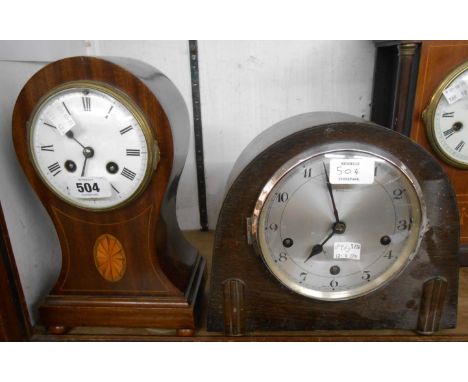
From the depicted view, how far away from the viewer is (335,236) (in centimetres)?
90

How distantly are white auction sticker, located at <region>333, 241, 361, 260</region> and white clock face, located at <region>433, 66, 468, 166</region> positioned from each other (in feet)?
1.71

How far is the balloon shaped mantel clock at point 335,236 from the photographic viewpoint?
32.6 inches

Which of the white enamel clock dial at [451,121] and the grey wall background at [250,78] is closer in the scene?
the white enamel clock dial at [451,121]

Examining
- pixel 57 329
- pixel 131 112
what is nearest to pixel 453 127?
pixel 131 112

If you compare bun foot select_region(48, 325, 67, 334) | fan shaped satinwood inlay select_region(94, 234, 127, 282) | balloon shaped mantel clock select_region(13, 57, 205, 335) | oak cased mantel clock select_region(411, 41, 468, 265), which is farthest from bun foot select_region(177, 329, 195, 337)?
oak cased mantel clock select_region(411, 41, 468, 265)

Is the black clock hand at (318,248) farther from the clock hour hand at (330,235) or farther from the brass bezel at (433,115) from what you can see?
the brass bezel at (433,115)

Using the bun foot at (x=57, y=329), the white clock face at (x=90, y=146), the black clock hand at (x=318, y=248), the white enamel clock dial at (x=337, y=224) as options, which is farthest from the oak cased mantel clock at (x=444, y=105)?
the bun foot at (x=57, y=329)

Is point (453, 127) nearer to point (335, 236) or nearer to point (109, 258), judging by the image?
point (335, 236)

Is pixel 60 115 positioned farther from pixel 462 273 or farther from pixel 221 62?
pixel 462 273

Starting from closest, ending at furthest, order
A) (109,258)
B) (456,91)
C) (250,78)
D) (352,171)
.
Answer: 1. (352,171)
2. (109,258)
3. (456,91)
4. (250,78)

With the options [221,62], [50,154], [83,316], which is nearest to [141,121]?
[50,154]

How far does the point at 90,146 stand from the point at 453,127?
109cm

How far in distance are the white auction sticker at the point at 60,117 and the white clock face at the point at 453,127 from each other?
106 cm

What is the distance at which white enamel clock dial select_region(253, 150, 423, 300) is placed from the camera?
835 millimetres
